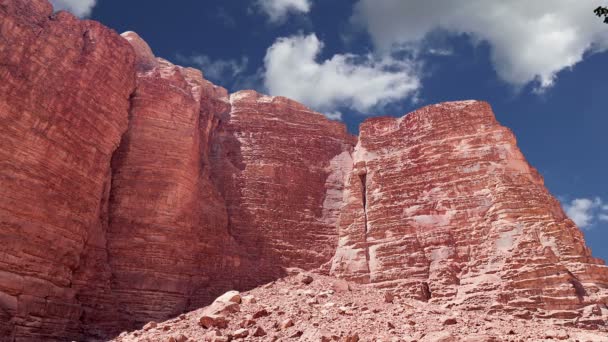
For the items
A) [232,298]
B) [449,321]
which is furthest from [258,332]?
[449,321]

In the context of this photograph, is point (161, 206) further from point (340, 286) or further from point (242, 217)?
point (340, 286)

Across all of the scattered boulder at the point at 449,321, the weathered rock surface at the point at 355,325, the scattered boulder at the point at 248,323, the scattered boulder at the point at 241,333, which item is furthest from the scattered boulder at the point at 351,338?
the scattered boulder at the point at 248,323

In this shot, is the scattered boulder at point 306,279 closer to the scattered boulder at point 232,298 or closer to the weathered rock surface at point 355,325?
the weathered rock surface at point 355,325

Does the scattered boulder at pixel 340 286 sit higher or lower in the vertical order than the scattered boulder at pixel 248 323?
higher

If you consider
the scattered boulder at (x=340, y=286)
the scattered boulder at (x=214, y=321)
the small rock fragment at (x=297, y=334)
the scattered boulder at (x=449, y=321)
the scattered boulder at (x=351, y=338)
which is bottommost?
the scattered boulder at (x=351, y=338)

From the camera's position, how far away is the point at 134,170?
89.2 feet

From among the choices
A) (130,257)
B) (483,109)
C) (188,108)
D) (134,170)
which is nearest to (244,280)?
(130,257)

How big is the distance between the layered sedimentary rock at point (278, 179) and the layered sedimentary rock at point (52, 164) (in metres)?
7.84

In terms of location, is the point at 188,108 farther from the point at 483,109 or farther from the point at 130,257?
the point at 483,109

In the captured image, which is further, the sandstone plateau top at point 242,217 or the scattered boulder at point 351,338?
the sandstone plateau top at point 242,217

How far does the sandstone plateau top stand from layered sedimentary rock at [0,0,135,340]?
0.07m

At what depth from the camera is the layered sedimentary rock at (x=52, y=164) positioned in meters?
19.9

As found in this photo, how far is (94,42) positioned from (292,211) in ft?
46.0

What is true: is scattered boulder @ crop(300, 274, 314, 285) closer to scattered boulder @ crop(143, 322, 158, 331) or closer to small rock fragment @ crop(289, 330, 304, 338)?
scattered boulder @ crop(143, 322, 158, 331)
